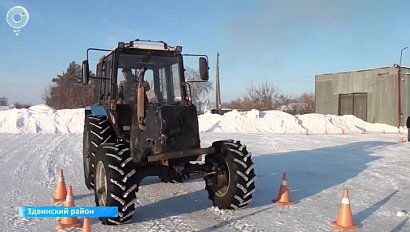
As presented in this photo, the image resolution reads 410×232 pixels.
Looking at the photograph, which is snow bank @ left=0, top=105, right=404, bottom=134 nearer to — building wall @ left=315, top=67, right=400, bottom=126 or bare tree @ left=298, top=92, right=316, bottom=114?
building wall @ left=315, top=67, right=400, bottom=126

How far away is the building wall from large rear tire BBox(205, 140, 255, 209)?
3256 cm

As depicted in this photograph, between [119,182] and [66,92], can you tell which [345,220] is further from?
[66,92]

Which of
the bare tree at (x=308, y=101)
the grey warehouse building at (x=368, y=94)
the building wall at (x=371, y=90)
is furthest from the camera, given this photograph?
the bare tree at (x=308, y=101)

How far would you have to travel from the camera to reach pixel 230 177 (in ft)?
22.6

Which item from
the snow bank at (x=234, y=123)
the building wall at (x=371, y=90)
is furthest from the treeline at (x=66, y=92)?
the building wall at (x=371, y=90)

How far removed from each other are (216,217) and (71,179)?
186 inches

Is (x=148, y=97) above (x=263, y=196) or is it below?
above

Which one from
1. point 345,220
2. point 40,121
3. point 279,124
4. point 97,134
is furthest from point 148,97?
point 279,124

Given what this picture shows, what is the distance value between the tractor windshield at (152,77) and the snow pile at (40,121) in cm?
2098

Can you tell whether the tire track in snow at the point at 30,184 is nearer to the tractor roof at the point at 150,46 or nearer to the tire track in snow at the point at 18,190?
the tire track in snow at the point at 18,190

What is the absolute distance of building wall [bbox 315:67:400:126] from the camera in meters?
36.0

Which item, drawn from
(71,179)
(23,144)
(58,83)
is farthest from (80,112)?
(58,83)

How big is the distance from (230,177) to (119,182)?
1.85m

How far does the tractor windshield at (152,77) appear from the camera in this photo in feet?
25.0
